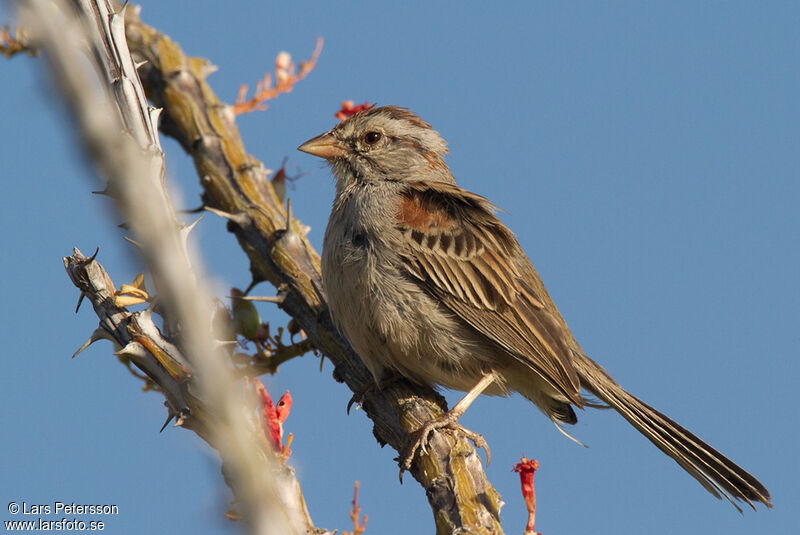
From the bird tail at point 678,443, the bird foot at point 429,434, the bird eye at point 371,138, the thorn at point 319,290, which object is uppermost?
the bird eye at point 371,138

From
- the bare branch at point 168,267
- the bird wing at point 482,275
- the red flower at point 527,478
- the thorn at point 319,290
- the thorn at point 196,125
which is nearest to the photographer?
the bare branch at point 168,267

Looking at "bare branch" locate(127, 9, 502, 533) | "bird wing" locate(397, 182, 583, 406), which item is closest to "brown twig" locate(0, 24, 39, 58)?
"bare branch" locate(127, 9, 502, 533)

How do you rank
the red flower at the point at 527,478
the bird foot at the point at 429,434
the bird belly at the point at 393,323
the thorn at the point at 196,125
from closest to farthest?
the red flower at the point at 527,478 < the bird foot at the point at 429,434 < the bird belly at the point at 393,323 < the thorn at the point at 196,125

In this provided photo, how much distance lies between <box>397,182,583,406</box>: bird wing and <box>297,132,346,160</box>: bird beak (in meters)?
0.71

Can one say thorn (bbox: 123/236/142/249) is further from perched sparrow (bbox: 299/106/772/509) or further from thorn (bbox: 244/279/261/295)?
thorn (bbox: 244/279/261/295)

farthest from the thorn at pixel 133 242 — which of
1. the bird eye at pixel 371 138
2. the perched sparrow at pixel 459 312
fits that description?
the bird eye at pixel 371 138

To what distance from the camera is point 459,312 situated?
188 inches

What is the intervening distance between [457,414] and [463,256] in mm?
987

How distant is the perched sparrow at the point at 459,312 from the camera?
4676mm

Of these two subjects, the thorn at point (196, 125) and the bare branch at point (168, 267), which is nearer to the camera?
the bare branch at point (168, 267)

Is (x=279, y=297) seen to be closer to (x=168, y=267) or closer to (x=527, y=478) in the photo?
(x=527, y=478)

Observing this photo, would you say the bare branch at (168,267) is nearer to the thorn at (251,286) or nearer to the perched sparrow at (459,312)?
the perched sparrow at (459,312)

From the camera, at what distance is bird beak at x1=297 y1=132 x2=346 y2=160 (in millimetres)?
5708

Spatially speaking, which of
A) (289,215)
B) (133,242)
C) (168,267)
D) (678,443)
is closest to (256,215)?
(289,215)
